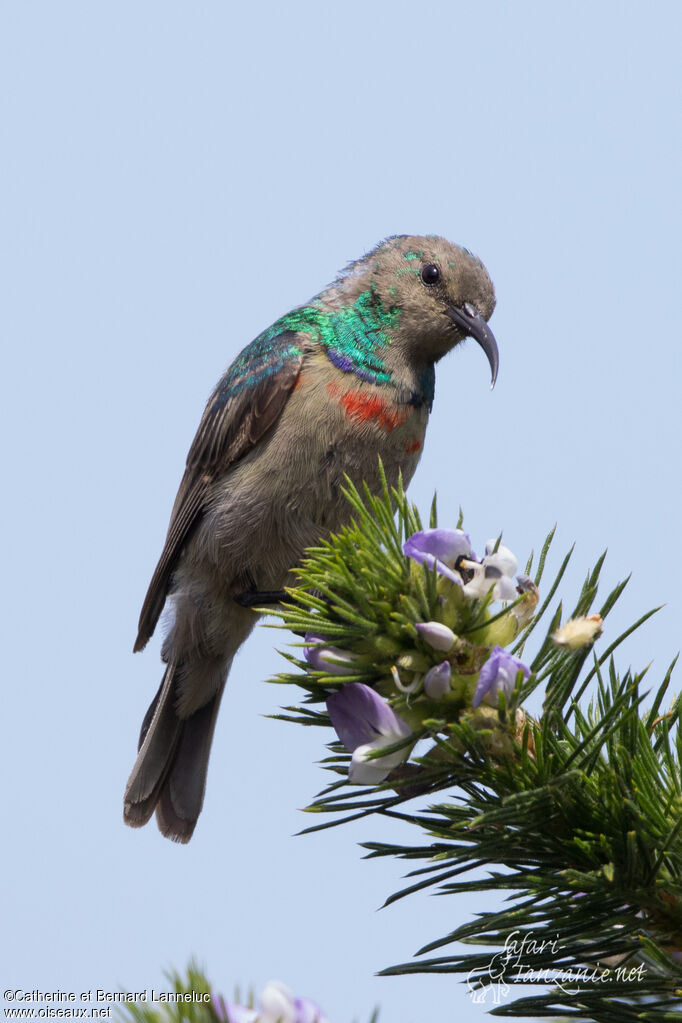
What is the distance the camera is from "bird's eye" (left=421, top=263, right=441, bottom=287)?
16.7ft

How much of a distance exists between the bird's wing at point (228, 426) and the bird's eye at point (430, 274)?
2.02 ft

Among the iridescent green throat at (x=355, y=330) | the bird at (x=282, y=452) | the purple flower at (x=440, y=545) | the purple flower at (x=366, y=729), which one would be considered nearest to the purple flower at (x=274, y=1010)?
the purple flower at (x=366, y=729)

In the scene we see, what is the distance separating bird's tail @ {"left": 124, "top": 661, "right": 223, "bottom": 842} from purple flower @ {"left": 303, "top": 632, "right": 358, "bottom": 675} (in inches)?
142

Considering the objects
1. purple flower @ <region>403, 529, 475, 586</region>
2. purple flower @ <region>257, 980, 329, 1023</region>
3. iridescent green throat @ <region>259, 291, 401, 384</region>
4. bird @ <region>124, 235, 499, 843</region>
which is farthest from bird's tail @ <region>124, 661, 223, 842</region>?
purple flower @ <region>257, 980, 329, 1023</region>

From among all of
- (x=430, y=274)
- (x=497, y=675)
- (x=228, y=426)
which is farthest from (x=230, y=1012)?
(x=430, y=274)

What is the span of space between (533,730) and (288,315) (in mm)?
3668

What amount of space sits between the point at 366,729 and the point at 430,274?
11.4ft

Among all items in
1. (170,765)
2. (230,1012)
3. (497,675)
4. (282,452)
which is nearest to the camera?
(230,1012)

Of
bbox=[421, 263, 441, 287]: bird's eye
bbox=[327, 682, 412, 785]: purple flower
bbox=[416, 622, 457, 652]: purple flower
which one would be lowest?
bbox=[327, 682, 412, 785]: purple flower

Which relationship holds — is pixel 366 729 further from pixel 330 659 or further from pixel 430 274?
pixel 430 274

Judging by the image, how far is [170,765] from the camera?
563cm

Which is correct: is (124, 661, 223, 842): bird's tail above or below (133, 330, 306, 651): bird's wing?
below

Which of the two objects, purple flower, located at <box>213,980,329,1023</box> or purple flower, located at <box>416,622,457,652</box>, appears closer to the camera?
purple flower, located at <box>213,980,329,1023</box>

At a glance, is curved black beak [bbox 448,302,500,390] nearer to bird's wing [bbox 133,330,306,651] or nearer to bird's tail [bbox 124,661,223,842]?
bird's wing [bbox 133,330,306,651]
